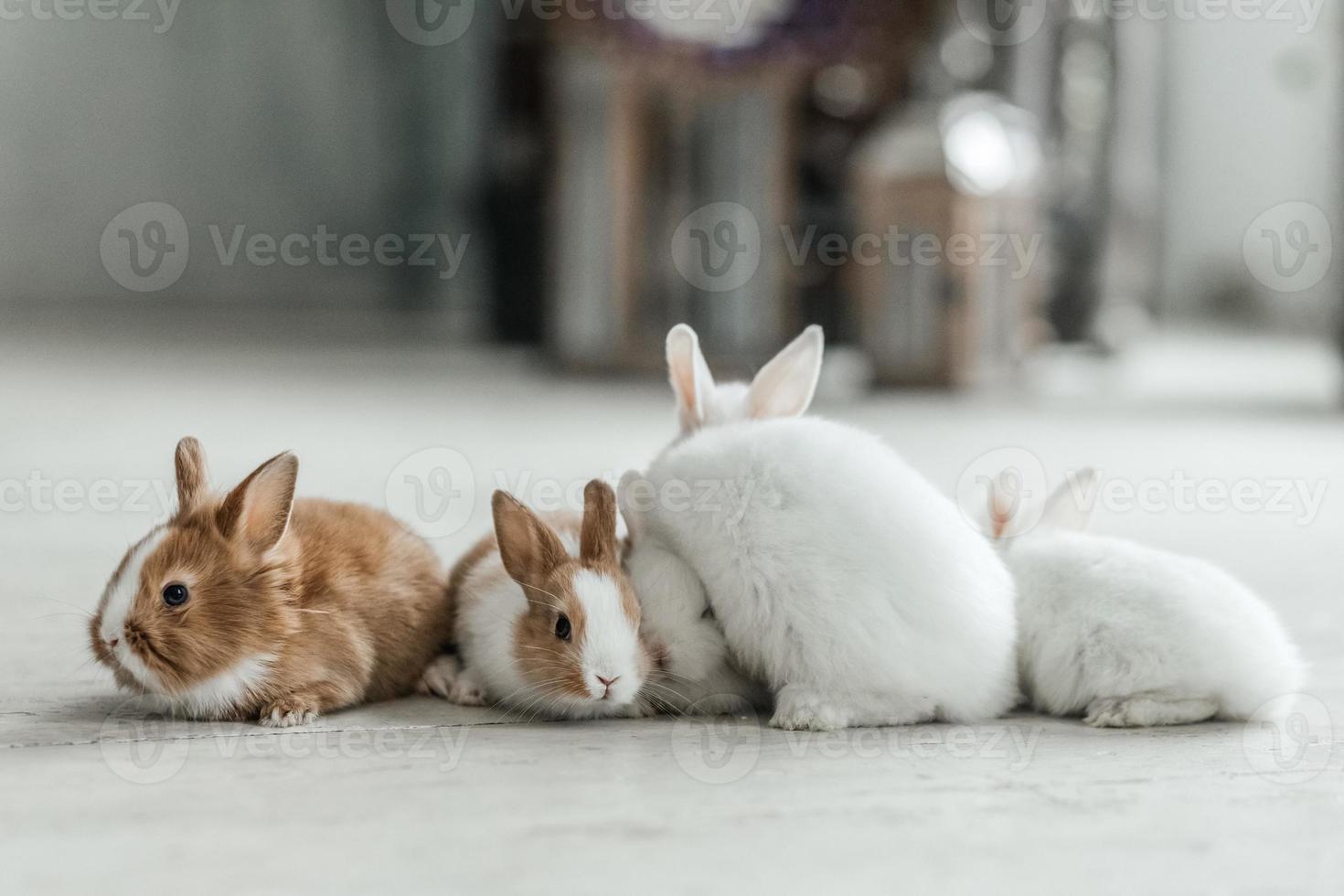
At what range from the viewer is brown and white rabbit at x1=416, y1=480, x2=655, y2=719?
1.31m

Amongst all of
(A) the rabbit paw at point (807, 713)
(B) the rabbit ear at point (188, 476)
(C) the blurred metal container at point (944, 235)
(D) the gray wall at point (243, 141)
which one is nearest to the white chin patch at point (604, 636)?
(A) the rabbit paw at point (807, 713)

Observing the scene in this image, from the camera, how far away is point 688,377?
1.56 metres

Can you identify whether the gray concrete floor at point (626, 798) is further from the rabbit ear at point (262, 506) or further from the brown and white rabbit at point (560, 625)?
the rabbit ear at point (262, 506)

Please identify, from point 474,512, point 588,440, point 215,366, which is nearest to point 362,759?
point 474,512

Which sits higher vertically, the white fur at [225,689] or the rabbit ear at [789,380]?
the rabbit ear at [789,380]

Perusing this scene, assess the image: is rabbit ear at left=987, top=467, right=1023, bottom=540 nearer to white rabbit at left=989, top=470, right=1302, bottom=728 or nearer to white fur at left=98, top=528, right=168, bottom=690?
white rabbit at left=989, top=470, right=1302, bottom=728

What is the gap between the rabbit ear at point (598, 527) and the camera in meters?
1.38

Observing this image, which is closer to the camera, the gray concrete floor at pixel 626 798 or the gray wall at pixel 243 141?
the gray concrete floor at pixel 626 798

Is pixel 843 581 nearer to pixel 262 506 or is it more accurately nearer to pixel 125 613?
pixel 262 506

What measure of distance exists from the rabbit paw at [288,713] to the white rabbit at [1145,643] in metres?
0.74

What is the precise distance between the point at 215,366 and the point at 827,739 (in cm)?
486

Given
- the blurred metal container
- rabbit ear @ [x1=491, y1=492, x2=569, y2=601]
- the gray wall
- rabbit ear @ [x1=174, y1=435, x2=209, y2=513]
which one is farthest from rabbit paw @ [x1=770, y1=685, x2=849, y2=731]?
the gray wall

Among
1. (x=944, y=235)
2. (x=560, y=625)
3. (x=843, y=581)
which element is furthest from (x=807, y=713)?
(x=944, y=235)

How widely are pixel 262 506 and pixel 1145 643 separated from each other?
888mm
